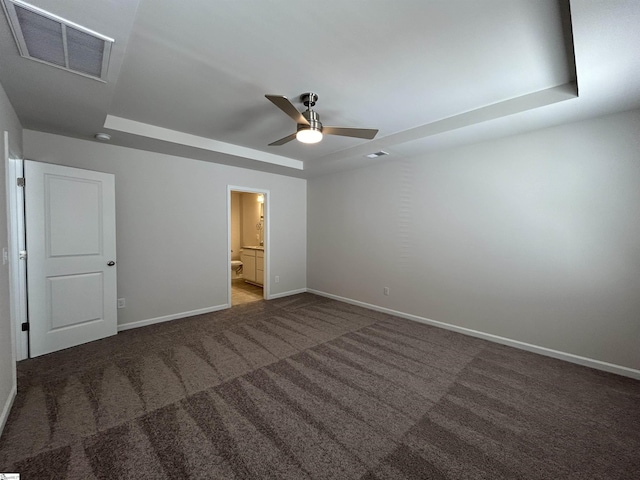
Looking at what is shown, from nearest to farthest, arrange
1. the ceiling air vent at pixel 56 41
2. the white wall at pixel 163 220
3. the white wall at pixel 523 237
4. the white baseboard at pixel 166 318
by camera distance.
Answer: the ceiling air vent at pixel 56 41 < the white wall at pixel 523 237 < the white wall at pixel 163 220 < the white baseboard at pixel 166 318

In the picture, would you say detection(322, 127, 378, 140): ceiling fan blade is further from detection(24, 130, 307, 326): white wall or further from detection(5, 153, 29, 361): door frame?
detection(5, 153, 29, 361): door frame

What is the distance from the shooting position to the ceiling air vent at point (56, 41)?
1.33 m

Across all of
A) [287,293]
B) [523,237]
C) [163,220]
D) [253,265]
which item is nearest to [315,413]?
[523,237]

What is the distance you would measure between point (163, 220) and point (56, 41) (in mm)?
2528

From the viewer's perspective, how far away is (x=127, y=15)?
136 cm

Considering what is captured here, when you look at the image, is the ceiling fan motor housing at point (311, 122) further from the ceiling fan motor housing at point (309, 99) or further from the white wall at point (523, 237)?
the white wall at point (523, 237)

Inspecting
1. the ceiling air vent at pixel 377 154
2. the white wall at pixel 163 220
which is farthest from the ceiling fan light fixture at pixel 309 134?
the white wall at pixel 163 220

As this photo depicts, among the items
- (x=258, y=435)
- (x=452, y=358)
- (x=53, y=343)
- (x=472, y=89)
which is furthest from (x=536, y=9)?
(x=53, y=343)

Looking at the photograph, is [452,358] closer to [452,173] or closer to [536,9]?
[452,173]

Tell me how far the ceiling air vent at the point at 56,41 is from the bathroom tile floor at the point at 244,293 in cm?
390

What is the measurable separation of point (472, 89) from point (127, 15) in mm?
2562

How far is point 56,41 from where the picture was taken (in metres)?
1.52

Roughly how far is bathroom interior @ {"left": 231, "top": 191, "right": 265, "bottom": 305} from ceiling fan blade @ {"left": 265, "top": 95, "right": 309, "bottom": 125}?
3159 millimetres

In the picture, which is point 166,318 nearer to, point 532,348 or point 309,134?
point 309,134
